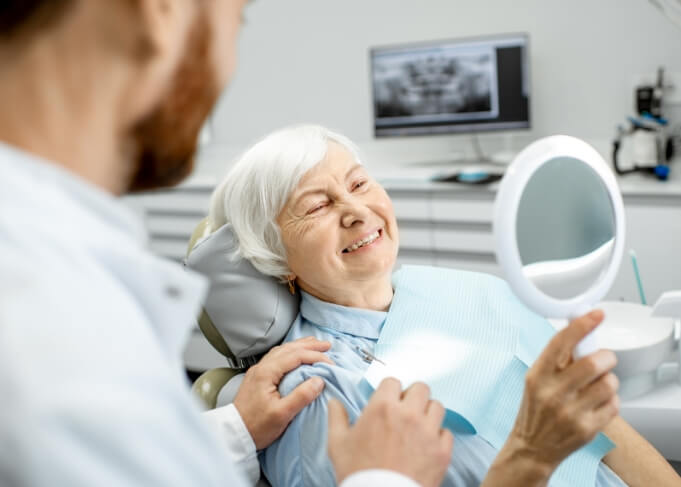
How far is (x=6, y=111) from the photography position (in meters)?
0.59

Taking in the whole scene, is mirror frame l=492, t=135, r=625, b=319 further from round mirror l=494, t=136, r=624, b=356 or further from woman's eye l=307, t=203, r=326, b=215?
woman's eye l=307, t=203, r=326, b=215

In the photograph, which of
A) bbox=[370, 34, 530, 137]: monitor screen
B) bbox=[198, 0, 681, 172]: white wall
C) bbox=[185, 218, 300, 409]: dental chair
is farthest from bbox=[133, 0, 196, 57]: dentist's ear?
bbox=[198, 0, 681, 172]: white wall

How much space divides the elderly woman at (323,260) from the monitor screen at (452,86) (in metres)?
1.95

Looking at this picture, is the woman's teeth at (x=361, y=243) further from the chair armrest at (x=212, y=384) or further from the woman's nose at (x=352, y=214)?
the chair armrest at (x=212, y=384)

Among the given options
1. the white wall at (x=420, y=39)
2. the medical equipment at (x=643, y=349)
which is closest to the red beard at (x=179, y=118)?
the medical equipment at (x=643, y=349)

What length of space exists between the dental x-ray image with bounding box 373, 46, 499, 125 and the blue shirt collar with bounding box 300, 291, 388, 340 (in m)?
2.17

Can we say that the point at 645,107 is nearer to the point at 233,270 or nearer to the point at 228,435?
the point at 233,270

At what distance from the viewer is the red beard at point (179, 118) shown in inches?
25.6

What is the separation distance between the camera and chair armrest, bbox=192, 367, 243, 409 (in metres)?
1.55

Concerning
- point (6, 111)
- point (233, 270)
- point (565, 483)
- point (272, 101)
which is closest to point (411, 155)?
point (272, 101)

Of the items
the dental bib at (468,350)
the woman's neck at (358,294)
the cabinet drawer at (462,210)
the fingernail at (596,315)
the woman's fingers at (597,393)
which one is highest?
the fingernail at (596,315)

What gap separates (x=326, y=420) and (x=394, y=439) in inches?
18.6

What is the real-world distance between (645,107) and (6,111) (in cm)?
305

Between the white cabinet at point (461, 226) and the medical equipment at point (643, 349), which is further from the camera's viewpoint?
the white cabinet at point (461, 226)
